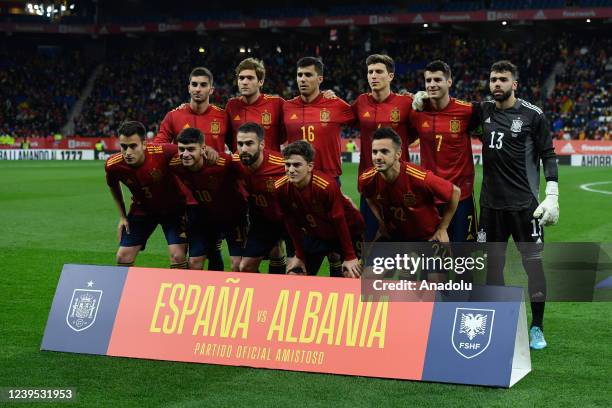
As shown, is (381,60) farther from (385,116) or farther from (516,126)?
(516,126)

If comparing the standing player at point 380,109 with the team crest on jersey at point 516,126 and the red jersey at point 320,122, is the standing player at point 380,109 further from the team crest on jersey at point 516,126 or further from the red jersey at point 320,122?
the team crest on jersey at point 516,126

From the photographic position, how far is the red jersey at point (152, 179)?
742 centimetres

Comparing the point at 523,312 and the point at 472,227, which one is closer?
the point at 523,312

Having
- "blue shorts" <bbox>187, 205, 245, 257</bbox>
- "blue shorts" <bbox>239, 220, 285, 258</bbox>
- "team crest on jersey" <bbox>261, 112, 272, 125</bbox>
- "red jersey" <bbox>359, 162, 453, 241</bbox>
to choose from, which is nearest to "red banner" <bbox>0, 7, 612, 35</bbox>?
"team crest on jersey" <bbox>261, 112, 272, 125</bbox>

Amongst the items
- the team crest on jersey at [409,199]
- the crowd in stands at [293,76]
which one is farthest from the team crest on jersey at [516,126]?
the crowd in stands at [293,76]

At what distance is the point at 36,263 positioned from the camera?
1088cm

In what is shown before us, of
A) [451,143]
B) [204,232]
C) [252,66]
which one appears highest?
[252,66]

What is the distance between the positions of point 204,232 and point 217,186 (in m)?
0.59

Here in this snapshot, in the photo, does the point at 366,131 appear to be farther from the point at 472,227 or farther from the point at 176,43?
the point at 176,43

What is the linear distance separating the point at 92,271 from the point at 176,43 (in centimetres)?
4706

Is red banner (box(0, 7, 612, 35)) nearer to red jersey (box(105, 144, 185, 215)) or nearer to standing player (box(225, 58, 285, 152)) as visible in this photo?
standing player (box(225, 58, 285, 152))

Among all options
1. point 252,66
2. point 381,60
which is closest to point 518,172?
point 381,60

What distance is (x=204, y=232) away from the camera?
309 inches

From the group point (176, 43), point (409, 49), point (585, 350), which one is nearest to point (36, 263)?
point (585, 350)
